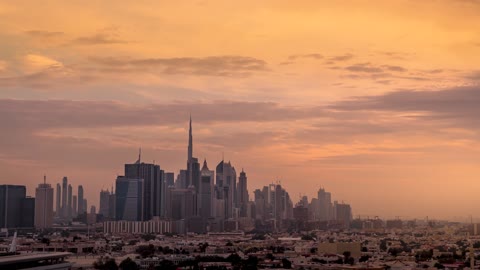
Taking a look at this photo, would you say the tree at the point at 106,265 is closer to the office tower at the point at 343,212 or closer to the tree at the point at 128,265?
the tree at the point at 128,265

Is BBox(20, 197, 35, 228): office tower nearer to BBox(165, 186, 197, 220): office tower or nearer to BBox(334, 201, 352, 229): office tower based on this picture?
BBox(165, 186, 197, 220): office tower

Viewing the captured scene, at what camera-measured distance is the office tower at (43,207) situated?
94875 millimetres

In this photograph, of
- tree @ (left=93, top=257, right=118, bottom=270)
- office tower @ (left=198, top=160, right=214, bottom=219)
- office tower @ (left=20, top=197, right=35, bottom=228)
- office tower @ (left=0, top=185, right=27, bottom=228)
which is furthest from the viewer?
office tower @ (left=198, top=160, right=214, bottom=219)

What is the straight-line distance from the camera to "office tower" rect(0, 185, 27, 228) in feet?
284

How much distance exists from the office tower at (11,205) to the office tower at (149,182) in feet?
44.0

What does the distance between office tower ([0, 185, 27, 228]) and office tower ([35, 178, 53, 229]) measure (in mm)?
5529

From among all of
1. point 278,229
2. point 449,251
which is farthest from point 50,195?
point 449,251

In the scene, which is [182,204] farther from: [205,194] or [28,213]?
[28,213]

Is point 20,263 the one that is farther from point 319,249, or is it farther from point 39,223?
point 39,223

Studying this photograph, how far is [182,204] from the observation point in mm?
100688

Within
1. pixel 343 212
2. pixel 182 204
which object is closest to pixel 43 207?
pixel 182 204

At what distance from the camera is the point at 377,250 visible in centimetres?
5516

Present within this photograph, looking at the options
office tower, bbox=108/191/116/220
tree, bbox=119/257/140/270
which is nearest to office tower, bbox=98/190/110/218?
office tower, bbox=108/191/116/220

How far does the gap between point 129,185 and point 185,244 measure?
35.7 meters
